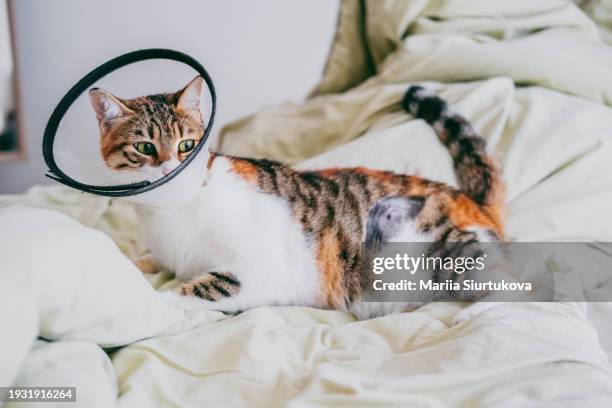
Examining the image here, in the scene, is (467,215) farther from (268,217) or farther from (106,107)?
(106,107)

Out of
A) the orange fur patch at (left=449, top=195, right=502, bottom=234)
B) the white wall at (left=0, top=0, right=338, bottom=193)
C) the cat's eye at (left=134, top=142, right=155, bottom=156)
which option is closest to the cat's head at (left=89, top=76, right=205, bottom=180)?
the cat's eye at (left=134, top=142, right=155, bottom=156)

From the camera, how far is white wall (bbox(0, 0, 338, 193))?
4.79 feet

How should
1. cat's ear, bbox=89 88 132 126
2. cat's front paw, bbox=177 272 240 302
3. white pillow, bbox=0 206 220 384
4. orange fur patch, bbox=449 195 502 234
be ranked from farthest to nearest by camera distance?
orange fur patch, bbox=449 195 502 234, cat's front paw, bbox=177 272 240 302, cat's ear, bbox=89 88 132 126, white pillow, bbox=0 206 220 384

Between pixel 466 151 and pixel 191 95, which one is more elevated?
pixel 191 95

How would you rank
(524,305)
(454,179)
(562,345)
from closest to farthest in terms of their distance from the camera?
(562,345)
(524,305)
(454,179)

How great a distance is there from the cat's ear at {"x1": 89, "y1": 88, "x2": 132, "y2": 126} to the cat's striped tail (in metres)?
0.62

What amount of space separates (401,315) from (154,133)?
43cm

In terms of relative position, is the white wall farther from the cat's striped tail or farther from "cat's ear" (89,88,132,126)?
"cat's ear" (89,88,132,126)

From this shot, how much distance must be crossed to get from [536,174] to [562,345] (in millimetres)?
479

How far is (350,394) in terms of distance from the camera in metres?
0.57

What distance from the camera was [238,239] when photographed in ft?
2.74

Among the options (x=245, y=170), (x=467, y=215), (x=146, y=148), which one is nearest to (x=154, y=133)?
(x=146, y=148)

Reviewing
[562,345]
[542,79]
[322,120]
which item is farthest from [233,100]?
[562,345]

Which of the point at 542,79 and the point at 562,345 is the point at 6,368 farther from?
the point at 542,79
